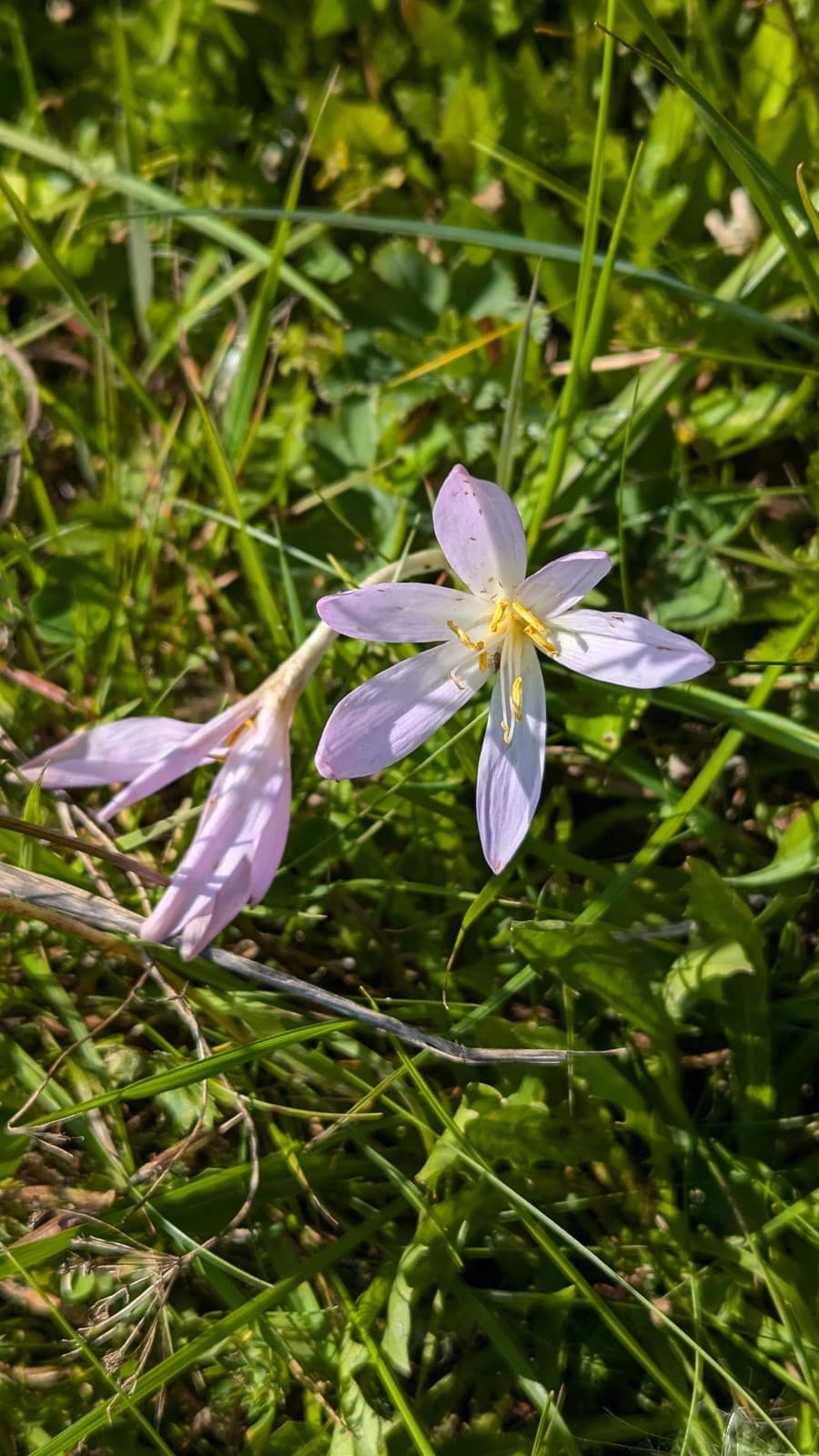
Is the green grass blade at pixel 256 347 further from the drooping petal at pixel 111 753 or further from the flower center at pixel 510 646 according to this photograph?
the flower center at pixel 510 646

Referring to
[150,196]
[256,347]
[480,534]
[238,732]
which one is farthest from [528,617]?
[150,196]

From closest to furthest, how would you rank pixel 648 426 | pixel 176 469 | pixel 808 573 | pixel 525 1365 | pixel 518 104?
pixel 525 1365 → pixel 808 573 → pixel 648 426 → pixel 518 104 → pixel 176 469

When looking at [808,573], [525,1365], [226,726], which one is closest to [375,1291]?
[525,1365]

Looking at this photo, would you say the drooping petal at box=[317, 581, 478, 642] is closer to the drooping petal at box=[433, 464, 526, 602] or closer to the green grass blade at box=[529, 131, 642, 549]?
the drooping petal at box=[433, 464, 526, 602]

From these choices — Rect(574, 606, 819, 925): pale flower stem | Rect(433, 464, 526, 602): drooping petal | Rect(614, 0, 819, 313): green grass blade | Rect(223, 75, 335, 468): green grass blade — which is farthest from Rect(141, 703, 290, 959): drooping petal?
Rect(614, 0, 819, 313): green grass blade

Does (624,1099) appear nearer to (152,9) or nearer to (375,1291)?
(375,1291)

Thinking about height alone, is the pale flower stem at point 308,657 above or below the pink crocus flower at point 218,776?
above

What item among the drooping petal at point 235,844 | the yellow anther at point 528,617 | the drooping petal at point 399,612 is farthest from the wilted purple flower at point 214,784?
the yellow anther at point 528,617
